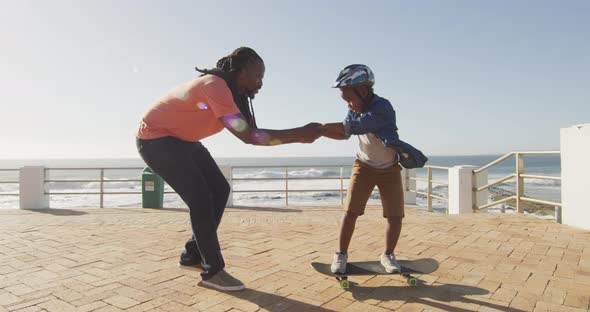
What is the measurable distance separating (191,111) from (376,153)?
4.55 feet

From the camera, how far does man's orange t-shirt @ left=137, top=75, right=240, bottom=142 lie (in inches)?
99.7

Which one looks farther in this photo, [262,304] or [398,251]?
[398,251]

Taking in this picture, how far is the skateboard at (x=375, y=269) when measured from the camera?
9.22 ft

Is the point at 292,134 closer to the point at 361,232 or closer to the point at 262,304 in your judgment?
the point at 262,304

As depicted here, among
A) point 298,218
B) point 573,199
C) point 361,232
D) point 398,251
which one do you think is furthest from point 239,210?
point 573,199

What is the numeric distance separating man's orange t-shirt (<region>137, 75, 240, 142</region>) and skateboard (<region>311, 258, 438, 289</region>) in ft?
4.54

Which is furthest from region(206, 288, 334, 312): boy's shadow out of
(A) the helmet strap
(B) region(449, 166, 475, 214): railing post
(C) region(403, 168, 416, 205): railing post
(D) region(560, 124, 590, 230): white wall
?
(C) region(403, 168, 416, 205): railing post

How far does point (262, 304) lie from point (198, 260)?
1.01 metres

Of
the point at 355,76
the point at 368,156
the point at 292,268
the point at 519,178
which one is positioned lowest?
the point at 292,268

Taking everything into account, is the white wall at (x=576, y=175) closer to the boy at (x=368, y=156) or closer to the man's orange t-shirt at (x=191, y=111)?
the boy at (x=368, y=156)

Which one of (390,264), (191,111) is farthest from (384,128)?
(191,111)

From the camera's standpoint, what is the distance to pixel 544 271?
10.5 feet

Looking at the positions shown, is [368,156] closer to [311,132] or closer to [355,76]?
[311,132]

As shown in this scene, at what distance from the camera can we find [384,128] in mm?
2787
